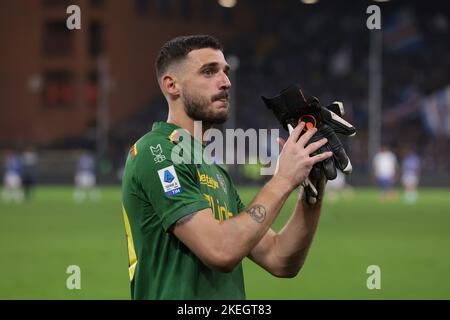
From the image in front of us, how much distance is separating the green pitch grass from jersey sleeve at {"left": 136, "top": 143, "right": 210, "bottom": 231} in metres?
6.98

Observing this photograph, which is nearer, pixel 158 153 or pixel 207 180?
pixel 158 153

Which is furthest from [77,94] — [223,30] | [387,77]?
[387,77]

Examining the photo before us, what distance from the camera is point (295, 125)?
3.96m

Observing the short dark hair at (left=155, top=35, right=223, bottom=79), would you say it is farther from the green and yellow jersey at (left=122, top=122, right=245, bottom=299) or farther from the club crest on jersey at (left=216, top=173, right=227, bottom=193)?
the club crest on jersey at (left=216, top=173, right=227, bottom=193)

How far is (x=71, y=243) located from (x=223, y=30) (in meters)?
43.5

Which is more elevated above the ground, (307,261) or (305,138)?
(305,138)

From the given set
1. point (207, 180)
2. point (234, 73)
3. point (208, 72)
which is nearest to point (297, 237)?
point (207, 180)

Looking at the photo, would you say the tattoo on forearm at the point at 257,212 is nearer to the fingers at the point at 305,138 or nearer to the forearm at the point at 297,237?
the fingers at the point at 305,138

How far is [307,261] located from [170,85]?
430 inches

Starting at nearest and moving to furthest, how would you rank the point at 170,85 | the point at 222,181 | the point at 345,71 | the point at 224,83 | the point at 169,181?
the point at 169,181 < the point at 224,83 < the point at 170,85 < the point at 222,181 < the point at 345,71

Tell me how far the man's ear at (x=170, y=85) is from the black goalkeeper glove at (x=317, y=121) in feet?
1.61

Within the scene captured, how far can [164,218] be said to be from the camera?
392 cm

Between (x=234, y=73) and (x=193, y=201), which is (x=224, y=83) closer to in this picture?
(x=193, y=201)

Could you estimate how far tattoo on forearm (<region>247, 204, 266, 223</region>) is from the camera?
386cm
